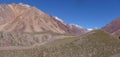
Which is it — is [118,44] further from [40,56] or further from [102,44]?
[40,56]

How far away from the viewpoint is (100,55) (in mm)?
36469

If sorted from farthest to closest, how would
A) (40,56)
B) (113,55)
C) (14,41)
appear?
(14,41), (40,56), (113,55)

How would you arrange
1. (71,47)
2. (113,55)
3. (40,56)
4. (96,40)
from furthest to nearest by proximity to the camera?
(96,40), (71,47), (40,56), (113,55)

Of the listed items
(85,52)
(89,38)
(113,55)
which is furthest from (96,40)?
(113,55)

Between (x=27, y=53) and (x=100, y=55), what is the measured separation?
1188 centimetres

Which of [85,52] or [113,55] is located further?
[85,52]

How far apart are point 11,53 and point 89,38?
16.1 metres

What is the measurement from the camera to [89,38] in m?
49.8

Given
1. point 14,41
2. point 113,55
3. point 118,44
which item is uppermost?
point 14,41

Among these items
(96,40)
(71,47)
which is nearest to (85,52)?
(71,47)

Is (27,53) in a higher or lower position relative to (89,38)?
lower

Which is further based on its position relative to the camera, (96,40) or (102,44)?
(96,40)

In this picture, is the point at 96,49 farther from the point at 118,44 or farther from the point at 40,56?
the point at 40,56

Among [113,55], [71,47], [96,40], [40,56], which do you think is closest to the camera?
[113,55]
